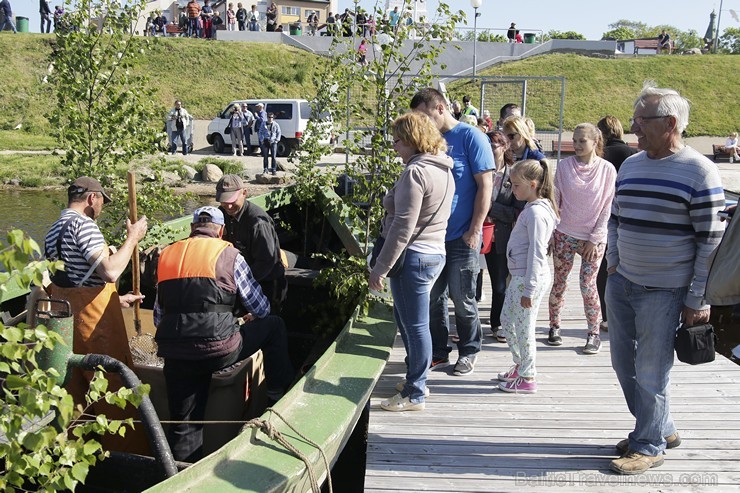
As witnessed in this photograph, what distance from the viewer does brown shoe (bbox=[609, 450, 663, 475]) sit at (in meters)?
3.66

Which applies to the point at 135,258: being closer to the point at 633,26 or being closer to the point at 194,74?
the point at 194,74

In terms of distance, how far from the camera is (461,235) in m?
4.69

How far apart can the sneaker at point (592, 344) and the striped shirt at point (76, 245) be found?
3.37 meters

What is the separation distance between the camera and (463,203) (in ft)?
15.5

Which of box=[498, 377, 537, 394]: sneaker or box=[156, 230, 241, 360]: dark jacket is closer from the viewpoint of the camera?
box=[156, 230, 241, 360]: dark jacket

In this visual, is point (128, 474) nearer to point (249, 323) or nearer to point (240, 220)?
point (249, 323)

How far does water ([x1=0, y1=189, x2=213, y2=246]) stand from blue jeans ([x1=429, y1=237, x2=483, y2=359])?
10.6m

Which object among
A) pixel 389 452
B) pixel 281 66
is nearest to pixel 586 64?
pixel 281 66

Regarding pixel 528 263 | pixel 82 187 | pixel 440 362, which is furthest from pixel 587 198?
pixel 82 187

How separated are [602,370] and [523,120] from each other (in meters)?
1.96

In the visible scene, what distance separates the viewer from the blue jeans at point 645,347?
3453 mm

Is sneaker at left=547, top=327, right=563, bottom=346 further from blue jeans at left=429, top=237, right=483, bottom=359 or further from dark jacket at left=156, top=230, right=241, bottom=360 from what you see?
dark jacket at left=156, top=230, right=241, bottom=360

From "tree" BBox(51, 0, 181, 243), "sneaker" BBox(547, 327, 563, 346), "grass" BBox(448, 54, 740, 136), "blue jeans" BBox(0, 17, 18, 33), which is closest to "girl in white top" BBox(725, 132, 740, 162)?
"grass" BBox(448, 54, 740, 136)

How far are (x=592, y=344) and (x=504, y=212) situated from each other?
114 cm
